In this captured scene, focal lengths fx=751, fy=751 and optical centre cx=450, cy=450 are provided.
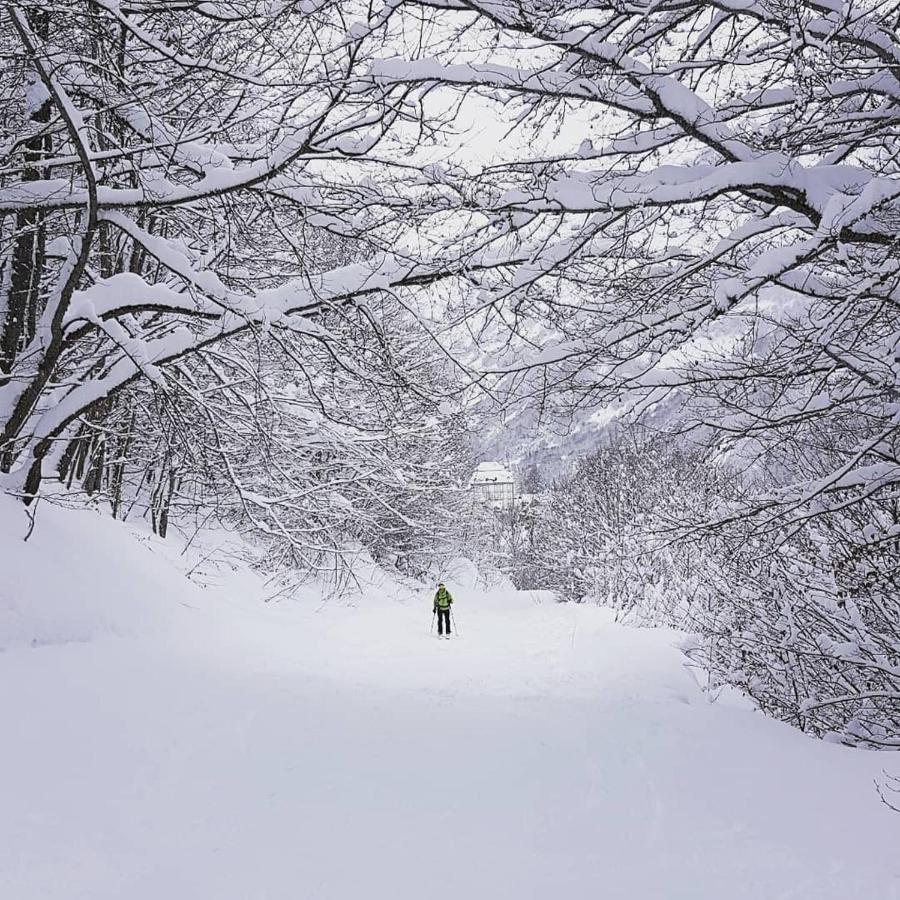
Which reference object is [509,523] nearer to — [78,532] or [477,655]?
[477,655]

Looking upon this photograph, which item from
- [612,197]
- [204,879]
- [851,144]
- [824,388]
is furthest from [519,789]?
[851,144]

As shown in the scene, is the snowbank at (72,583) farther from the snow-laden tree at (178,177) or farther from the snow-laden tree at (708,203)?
the snow-laden tree at (708,203)

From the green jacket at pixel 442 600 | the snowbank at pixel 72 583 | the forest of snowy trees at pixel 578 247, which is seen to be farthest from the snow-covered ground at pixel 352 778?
the green jacket at pixel 442 600

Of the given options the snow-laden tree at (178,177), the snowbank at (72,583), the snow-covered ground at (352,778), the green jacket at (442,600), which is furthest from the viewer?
the green jacket at (442,600)

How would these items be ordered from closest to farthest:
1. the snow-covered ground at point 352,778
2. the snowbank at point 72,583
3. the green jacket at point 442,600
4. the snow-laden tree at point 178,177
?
the snow-covered ground at point 352,778
the snow-laden tree at point 178,177
the snowbank at point 72,583
the green jacket at point 442,600

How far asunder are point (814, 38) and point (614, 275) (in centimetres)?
160

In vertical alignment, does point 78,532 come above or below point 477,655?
above

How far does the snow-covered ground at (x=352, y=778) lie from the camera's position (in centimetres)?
372

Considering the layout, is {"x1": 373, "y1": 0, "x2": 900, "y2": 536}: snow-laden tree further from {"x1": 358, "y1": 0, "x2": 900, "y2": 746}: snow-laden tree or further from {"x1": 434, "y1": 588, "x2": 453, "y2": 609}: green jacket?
{"x1": 434, "y1": 588, "x2": 453, "y2": 609}: green jacket

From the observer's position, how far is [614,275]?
4.77 meters

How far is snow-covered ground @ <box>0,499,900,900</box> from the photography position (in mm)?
3723

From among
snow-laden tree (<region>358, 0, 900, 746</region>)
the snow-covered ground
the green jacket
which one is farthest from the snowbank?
the green jacket

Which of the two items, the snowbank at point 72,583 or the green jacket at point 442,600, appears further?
the green jacket at point 442,600

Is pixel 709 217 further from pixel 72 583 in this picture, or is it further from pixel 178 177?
pixel 72 583
